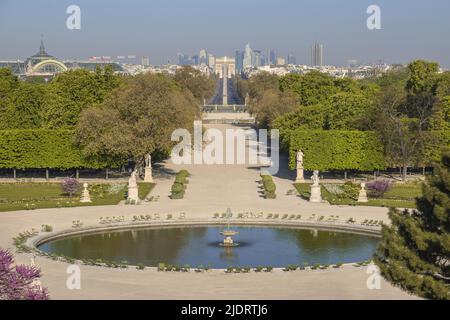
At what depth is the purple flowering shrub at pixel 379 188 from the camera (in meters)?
43.1

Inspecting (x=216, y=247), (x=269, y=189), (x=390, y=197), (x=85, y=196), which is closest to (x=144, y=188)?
(x=85, y=196)

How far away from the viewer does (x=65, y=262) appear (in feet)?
90.5

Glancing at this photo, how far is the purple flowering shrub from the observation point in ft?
141

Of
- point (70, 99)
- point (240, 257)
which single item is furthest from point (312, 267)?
point (70, 99)

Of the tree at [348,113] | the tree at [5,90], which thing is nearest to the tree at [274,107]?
the tree at [348,113]

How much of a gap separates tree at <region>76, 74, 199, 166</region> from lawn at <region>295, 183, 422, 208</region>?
873 cm

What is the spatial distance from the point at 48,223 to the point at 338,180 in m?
21.4

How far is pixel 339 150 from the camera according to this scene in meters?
50.6

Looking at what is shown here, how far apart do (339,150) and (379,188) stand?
7.83 meters

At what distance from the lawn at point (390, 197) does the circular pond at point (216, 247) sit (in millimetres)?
6497

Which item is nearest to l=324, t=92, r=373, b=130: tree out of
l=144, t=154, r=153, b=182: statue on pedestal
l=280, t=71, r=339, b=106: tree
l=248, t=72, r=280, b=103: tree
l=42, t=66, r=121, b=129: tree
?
l=144, t=154, r=153, b=182: statue on pedestal

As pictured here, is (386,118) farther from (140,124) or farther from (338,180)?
(140,124)

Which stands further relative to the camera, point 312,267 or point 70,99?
point 70,99

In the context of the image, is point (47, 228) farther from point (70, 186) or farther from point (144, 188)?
point (144, 188)
